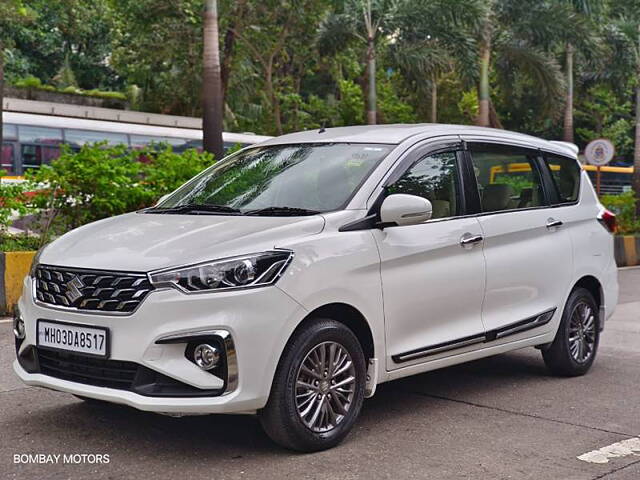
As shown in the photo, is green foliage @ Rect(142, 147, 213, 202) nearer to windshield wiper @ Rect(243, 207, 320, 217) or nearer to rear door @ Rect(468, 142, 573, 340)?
rear door @ Rect(468, 142, 573, 340)

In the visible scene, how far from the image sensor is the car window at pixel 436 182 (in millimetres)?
5246

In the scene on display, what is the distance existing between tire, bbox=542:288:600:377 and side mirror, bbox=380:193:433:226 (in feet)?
6.28

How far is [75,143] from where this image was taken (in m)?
23.1

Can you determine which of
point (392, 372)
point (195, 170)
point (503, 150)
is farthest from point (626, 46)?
point (392, 372)

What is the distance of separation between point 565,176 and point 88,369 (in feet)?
12.8

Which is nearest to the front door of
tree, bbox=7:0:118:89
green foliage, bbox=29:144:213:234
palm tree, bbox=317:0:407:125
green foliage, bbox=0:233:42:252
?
green foliage, bbox=29:144:213:234

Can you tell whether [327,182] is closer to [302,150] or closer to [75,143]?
[302,150]

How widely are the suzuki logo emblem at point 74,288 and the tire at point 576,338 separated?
3.42 meters

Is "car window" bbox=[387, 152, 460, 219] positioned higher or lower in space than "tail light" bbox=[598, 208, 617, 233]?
higher

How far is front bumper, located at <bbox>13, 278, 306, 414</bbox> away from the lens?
4082 mm

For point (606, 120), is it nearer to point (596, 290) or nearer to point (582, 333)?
point (596, 290)

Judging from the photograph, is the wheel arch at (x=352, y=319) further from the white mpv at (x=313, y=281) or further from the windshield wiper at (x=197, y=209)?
the windshield wiper at (x=197, y=209)

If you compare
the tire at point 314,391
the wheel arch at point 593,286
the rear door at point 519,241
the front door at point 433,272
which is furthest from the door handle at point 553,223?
the tire at point 314,391

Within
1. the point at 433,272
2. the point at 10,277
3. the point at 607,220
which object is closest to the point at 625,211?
the point at 607,220
